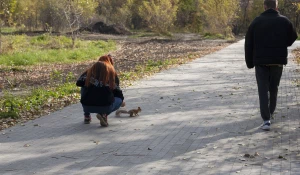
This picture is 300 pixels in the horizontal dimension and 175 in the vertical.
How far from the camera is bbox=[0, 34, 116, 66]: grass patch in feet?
86.1

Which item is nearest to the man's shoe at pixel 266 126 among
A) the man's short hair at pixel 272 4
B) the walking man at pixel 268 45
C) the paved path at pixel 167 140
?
the walking man at pixel 268 45

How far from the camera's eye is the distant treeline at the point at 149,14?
173ft

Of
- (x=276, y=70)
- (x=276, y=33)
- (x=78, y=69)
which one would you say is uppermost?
(x=276, y=33)

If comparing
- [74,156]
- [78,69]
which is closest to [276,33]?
[74,156]

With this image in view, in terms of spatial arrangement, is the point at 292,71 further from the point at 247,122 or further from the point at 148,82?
the point at 247,122

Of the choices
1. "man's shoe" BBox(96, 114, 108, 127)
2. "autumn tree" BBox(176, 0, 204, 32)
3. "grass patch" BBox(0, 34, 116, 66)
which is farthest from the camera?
"autumn tree" BBox(176, 0, 204, 32)

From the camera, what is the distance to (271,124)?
9.74 metres

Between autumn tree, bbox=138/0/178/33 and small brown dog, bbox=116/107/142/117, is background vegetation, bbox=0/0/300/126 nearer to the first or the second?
autumn tree, bbox=138/0/178/33

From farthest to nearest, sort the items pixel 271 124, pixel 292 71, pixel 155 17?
pixel 155 17 < pixel 292 71 < pixel 271 124

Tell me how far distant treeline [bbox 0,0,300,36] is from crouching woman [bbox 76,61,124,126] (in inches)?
1127

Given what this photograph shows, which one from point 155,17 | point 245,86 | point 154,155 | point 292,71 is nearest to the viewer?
point 154,155

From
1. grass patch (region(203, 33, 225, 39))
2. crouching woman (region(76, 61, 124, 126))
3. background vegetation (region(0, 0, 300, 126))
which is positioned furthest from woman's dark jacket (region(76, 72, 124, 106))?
grass patch (region(203, 33, 225, 39))

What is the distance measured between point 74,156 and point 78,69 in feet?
53.5

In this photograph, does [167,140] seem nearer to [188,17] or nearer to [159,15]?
[159,15]
